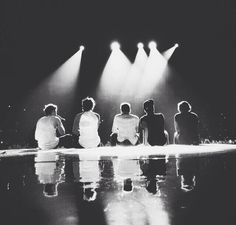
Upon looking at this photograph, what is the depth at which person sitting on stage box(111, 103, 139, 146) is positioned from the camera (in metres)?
7.47

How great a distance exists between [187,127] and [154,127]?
2.46 feet

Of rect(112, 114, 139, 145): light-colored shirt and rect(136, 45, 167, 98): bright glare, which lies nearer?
rect(112, 114, 139, 145): light-colored shirt

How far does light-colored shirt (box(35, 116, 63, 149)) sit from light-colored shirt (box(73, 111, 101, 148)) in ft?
1.45

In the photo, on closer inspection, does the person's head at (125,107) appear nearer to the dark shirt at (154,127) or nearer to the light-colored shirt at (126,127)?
the light-colored shirt at (126,127)

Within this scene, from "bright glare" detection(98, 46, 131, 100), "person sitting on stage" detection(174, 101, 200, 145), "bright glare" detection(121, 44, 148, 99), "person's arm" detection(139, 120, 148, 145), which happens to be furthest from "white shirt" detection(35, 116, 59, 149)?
"bright glare" detection(121, 44, 148, 99)

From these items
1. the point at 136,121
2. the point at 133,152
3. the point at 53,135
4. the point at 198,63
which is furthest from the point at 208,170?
the point at 198,63

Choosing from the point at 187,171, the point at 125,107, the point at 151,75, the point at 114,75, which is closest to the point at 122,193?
the point at 187,171

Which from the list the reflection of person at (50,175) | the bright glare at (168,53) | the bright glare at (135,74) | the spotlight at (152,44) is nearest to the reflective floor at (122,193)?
the reflection of person at (50,175)

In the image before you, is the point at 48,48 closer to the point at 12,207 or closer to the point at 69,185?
the point at 69,185

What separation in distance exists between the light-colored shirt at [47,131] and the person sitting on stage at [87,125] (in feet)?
1.47

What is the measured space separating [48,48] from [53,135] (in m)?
6.32

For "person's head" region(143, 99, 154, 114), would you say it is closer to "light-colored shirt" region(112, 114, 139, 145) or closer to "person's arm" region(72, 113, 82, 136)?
"light-colored shirt" region(112, 114, 139, 145)

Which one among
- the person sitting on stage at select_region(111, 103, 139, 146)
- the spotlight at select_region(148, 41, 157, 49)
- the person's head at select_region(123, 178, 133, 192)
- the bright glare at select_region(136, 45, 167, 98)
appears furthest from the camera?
the bright glare at select_region(136, 45, 167, 98)

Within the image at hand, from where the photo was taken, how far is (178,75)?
546 inches
